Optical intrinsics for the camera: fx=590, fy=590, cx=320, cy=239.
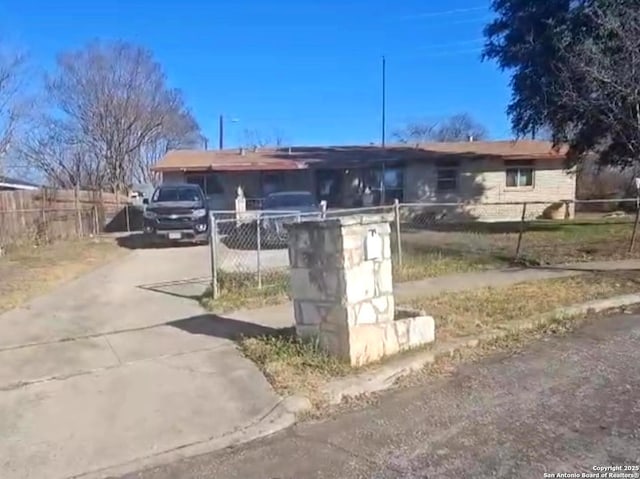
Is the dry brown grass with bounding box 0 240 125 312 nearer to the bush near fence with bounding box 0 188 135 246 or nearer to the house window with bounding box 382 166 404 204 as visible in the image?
the bush near fence with bounding box 0 188 135 246

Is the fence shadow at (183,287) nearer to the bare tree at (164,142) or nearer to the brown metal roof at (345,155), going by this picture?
the brown metal roof at (345,155)

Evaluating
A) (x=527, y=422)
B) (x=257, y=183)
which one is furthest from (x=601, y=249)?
(x=257, y=183)

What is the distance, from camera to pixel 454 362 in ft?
18.8

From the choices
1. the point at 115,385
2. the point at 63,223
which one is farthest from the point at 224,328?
the point at 63,223

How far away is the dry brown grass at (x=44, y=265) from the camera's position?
9.65 meters

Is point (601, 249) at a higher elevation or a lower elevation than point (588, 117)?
lower

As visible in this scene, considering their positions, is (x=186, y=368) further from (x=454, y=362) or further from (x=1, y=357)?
(x=454, y=362)

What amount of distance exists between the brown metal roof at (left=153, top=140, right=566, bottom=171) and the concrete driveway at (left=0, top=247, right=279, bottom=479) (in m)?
18.8

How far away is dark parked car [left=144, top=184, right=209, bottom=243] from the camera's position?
17281mm

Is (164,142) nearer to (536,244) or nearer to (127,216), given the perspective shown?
(127,216)

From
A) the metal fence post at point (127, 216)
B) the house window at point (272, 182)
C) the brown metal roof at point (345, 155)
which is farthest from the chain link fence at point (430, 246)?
the house window at point (272, 182)

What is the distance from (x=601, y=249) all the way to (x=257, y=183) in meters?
17.5

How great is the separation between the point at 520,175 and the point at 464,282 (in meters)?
19.1

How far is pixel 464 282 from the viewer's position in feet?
32.6
